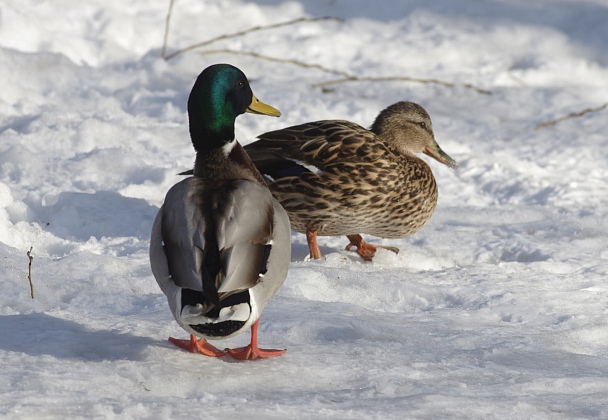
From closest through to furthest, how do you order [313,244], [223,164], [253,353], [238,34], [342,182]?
[253,353] → [223,164] → [342,182] → [313,244] → [238,34]

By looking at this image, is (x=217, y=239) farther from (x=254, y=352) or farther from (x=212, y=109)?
(x=212, y=109)

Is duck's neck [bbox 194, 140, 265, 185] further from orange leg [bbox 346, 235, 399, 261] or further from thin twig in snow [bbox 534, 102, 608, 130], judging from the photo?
thin twig in snow [bbox 534, 102, 608, 130]

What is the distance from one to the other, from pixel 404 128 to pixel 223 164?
2.30 meters

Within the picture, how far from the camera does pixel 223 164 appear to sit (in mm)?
3527

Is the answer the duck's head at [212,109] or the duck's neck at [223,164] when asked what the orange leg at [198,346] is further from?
the duck's head at [212,109]

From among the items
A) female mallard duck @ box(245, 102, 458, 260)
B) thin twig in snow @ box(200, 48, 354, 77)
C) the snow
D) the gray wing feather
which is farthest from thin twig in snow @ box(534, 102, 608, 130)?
the gray wing feather

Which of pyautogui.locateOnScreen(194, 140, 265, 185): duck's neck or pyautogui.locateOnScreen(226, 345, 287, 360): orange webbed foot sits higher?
pyautogui.locateOnScreen(194, 140, 265, 185): duck's neck

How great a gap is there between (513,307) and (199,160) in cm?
162

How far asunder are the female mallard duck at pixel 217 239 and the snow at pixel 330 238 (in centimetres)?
24

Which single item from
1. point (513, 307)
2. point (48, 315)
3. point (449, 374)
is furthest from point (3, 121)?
point (449, 374)

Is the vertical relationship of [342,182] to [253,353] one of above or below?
above

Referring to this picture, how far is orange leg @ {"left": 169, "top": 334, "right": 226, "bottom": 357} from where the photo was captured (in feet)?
10.8

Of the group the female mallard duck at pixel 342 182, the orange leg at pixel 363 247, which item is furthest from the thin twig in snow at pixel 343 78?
the orange leg at pixel 363 247

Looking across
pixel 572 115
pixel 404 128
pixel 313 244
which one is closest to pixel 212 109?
pixel 313 244
